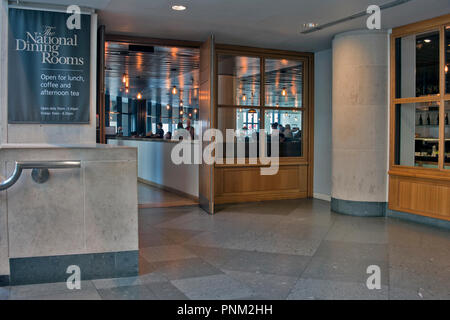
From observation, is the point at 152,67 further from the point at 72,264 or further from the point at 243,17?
the point at 72,264

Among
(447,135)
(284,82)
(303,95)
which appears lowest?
(447,135)

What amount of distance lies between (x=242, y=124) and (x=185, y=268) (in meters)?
4.30

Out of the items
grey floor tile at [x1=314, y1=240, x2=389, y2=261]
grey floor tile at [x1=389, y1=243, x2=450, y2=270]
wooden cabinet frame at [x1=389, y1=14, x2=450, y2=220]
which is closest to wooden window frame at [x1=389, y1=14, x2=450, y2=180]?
wooden cabinet frame at [x1=389, y1=14, x2=450, y2=220]

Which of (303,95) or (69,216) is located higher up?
(303,95)

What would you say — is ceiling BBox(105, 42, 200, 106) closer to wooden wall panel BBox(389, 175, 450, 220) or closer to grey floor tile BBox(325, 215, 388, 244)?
grey floor tile BBox(325, 215, 388, 244)

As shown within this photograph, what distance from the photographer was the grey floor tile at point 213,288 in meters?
3.33

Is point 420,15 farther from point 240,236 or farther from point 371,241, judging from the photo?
point 240,236

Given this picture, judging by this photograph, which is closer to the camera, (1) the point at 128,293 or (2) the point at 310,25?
(1) the point at 128,293

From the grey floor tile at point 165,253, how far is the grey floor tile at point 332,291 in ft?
4.36

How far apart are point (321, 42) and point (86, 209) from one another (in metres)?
5.40

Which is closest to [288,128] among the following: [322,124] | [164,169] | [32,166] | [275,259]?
[322,124]

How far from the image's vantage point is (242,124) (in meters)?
7.94

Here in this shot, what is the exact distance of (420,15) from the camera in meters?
5.85

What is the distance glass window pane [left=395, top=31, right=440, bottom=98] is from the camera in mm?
6059
